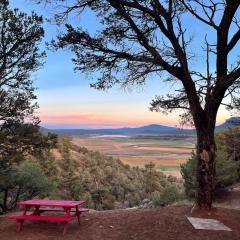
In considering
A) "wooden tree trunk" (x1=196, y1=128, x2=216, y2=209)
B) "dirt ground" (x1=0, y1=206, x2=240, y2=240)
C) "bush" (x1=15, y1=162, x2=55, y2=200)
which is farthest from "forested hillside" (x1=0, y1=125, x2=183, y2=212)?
"wooden tree trunk" (x1=196, y1=128, x2=216, y2=209)

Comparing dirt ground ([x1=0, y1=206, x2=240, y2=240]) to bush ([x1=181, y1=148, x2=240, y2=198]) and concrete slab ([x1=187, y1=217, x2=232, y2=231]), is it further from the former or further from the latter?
bush ([x1=181, y1=148, x2=240, y2=198])

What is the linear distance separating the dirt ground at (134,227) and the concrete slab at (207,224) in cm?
14

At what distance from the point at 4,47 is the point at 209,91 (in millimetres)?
6064

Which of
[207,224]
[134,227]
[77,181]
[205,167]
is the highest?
[205,167]

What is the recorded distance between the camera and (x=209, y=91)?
11391mm

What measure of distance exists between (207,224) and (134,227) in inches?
65.0

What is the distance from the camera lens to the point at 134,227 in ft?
33.7

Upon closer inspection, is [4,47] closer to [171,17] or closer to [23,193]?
[171,17]

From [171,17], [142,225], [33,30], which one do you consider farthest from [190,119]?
[33,30]

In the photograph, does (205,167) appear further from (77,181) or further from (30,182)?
(77,181)

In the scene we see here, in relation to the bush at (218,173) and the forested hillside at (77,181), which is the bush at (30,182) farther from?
the bush at (218,173)

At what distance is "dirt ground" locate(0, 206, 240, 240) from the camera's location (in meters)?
9.64

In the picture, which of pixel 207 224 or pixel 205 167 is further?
pixel 205 167

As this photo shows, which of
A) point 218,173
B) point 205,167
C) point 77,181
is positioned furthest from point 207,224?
point 77,181
